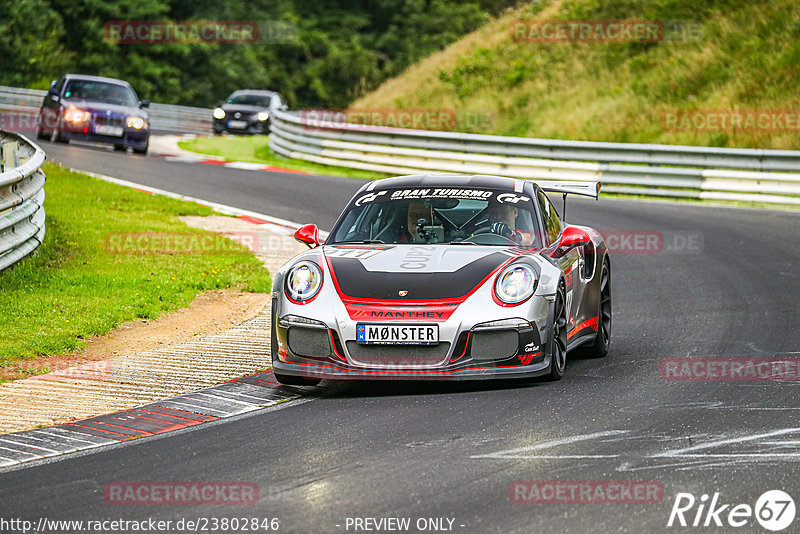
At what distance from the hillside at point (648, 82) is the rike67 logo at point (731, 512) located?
1940 centimetres

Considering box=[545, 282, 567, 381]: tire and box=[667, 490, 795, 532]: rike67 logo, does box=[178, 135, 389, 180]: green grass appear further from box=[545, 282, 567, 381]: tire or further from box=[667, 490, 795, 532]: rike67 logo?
box=[667, 490, 795, 532]: rike67 logo

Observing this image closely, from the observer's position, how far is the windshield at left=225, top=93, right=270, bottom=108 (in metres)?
37.7

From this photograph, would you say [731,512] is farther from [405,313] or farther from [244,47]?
[244,47]

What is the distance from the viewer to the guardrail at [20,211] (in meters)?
11.0

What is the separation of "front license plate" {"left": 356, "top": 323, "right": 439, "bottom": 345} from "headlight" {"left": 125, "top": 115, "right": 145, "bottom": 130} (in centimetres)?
1980

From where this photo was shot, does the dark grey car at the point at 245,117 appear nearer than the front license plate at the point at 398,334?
No

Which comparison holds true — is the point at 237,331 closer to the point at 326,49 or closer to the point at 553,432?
the point at 553,432

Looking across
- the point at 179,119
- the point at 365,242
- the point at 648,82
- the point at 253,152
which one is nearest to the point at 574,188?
the point at 365,242

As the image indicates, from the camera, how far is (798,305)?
430 inches

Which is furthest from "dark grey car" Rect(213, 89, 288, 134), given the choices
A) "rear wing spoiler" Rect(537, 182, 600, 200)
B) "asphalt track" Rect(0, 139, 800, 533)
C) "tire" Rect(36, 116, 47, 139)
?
"asphalt track" Rect(0, 139, 800, 533)

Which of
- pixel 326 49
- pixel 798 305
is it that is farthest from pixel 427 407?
pixel 326 49

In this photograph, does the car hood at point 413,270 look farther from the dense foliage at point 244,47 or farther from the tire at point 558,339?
the dense foliage at point 244,47

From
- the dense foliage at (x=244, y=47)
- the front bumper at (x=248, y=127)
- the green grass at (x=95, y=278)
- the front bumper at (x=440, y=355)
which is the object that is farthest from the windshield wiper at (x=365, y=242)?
the dense foliage at (x=244, y=47)

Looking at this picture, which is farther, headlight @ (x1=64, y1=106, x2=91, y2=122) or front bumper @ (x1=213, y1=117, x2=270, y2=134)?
front bumper @ (x1=213, y1=117, x2=270, y2=134)
